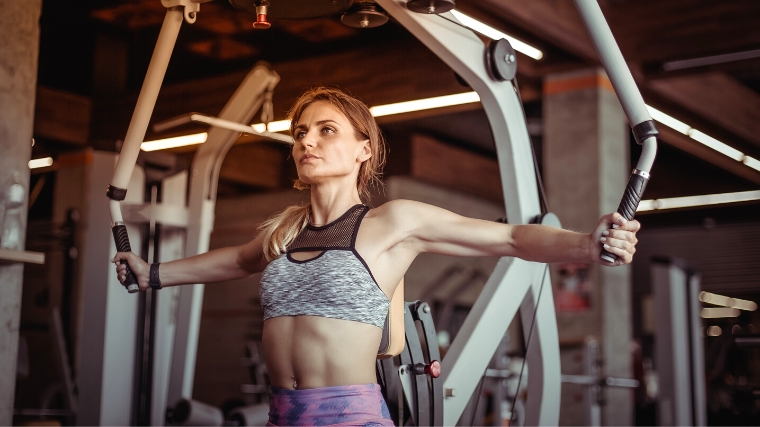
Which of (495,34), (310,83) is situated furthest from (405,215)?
(495,34)

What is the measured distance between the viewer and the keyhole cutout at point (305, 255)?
1967 millimetres

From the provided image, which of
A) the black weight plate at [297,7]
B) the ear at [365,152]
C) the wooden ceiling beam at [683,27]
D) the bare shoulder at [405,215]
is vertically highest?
the wooden ceiling beam at [683,27]

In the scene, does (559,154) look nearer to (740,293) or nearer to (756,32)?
(756,32)

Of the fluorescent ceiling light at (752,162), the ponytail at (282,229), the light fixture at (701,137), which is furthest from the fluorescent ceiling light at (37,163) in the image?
the fluorescent ceiling light at (752,162)

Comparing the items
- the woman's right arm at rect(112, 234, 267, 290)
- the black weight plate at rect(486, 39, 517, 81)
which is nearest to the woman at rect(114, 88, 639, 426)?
the woman's right arm at rect(112, 234, 267, 290)

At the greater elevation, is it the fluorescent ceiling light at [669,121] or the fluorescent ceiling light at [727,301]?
the fluorescent ceiling light at [669,121]

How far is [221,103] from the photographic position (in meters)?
4.34

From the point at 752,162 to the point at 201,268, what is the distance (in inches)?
214

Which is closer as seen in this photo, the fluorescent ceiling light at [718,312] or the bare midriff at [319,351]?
the bare midriff at [319,351]

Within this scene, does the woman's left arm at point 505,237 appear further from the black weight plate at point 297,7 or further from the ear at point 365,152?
the black weight plate at point 297,7

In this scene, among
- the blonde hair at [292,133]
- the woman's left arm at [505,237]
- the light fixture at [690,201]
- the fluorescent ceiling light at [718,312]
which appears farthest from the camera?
the fluorescent ceiling light at [718,312]

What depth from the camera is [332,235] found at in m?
2.00

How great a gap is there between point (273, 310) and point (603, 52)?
971 millimetres

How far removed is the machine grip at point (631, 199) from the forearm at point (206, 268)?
1076 millimetres
